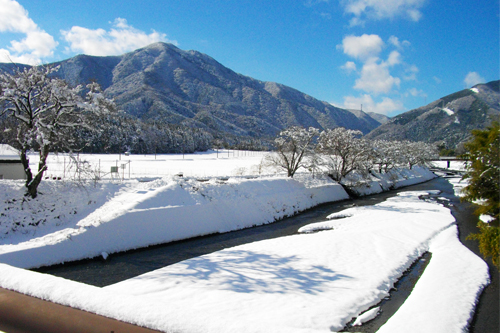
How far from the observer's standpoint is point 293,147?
1512 inches

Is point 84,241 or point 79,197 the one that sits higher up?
point 79,197

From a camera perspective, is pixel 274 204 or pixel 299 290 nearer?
pixel 299 290

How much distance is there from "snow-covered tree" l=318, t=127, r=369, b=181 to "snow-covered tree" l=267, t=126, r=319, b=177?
12.2 ft

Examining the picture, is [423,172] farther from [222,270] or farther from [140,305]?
[140,305]

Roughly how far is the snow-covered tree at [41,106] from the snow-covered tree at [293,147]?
22.6 meters

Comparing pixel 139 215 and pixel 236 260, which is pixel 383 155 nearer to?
pixel 236 260

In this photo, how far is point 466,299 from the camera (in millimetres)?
11250

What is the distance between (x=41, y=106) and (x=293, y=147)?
2684 centimetres

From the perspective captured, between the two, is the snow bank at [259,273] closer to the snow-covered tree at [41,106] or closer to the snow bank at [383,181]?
the snow-covered tree at [41,106]

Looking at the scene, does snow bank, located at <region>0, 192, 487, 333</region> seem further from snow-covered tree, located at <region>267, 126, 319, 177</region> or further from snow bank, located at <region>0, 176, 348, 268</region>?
snow-covered tree, located at <region>267, 126, 319, 177</region>

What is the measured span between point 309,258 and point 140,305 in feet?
40.3

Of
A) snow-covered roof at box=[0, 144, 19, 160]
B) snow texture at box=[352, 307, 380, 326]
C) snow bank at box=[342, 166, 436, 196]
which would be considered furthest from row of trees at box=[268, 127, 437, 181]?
snow texture at box=[352, 307, 380, 326]

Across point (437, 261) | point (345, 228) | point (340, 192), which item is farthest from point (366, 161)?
point (437, 261)

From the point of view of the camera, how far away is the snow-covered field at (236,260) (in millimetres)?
5051
